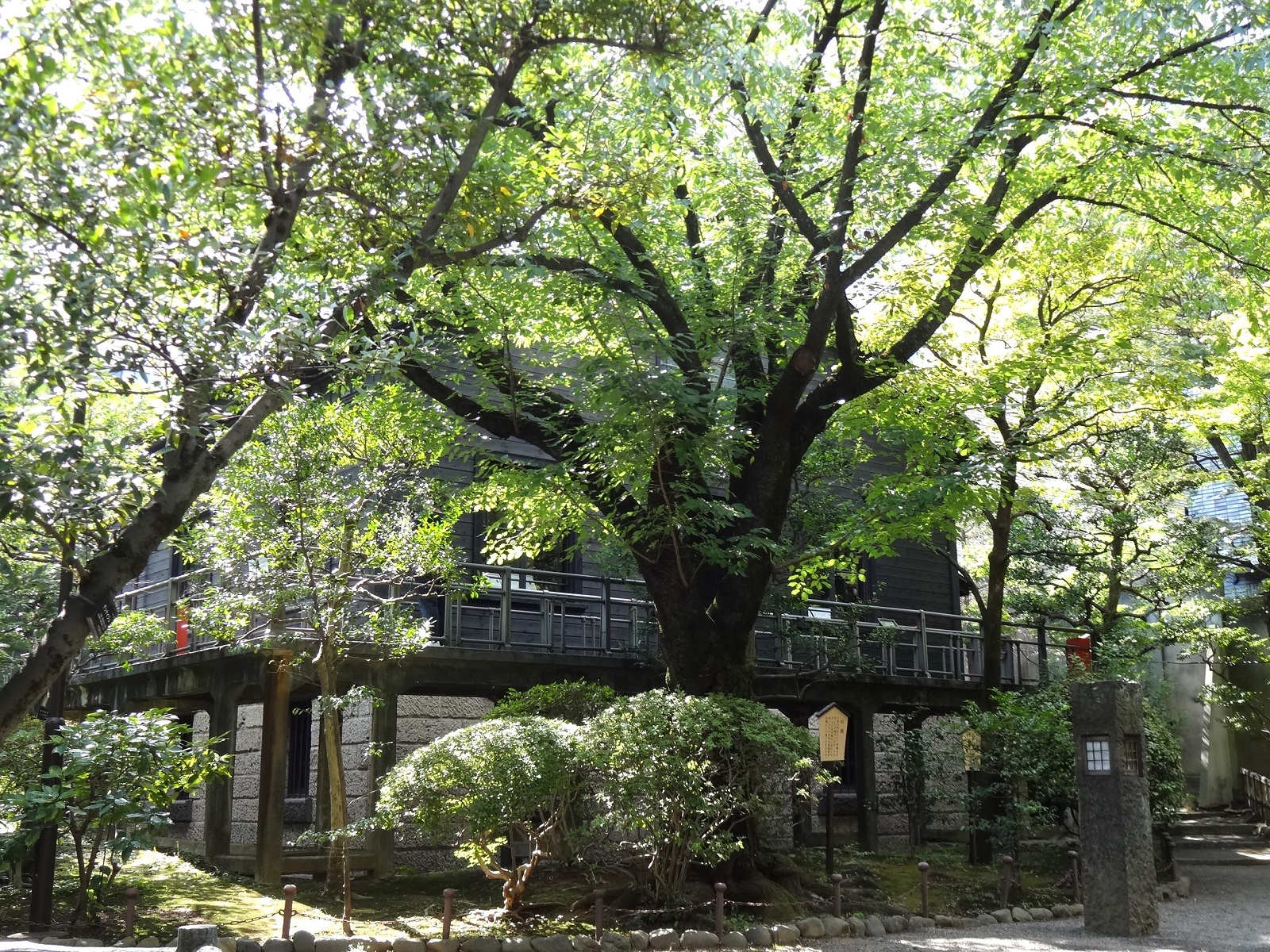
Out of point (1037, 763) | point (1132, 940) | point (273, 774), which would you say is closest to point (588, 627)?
point (273, 774)

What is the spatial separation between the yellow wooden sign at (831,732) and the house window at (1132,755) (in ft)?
9.50

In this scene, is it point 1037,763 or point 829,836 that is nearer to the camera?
point 829,836

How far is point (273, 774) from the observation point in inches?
519

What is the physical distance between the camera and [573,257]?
12.4m

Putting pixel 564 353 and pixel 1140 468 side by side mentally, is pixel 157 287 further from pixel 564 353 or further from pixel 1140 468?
pixel 1140 468

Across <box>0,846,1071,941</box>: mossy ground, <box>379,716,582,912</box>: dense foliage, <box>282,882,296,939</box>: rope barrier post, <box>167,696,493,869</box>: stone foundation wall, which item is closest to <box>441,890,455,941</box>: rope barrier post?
<box>0,846,1071,941</box>: mossy ground

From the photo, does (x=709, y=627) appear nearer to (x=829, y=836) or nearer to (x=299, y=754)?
(x=829, y=836)

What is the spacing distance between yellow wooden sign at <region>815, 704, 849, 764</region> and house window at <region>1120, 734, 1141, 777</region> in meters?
2.90

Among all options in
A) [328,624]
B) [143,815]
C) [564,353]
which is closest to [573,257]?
[564,353]

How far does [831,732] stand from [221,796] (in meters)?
7.15

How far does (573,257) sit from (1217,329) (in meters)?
11.7

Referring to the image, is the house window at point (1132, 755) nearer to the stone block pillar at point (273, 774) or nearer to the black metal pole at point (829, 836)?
the black metal pole at point (829, 836)

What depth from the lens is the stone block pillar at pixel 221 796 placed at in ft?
45.7

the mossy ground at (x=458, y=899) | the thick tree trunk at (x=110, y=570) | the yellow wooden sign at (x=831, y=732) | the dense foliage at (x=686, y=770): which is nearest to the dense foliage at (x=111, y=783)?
the mossy ground at (x=458, y=899)
